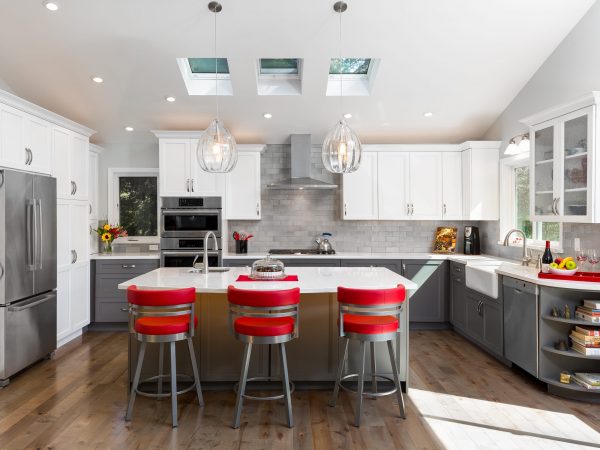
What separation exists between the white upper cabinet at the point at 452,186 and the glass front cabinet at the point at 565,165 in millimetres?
1680

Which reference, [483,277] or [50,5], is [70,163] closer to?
[50,5]

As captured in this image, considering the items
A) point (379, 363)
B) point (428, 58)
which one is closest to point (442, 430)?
point (379, 363)

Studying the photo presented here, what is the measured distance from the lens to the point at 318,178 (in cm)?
653

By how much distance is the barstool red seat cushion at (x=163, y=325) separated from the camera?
3078 mm

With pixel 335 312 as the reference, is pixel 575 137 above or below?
above

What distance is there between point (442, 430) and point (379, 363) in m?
0.76

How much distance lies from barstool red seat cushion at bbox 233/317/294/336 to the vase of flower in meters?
3.63

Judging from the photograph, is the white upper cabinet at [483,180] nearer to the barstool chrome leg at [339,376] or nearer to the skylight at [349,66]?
the skylight at [349,66]

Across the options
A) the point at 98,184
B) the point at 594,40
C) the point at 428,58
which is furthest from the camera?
the point at 98,184

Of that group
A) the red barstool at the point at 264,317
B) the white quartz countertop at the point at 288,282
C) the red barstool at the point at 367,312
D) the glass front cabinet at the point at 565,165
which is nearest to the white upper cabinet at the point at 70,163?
the white quartz countertop at the point at 288,282

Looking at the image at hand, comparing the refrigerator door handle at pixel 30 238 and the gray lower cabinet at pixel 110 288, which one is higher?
the refrigerator door handle at pixel 30 238

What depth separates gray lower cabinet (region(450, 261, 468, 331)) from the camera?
5.36m

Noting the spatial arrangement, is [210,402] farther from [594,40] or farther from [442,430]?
[594,40]

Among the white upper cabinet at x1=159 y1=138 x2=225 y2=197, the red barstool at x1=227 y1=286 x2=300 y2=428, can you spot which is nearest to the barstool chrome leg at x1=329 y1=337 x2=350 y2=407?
the red barstool at x1=227 y1=286 x2=300 y2=428
